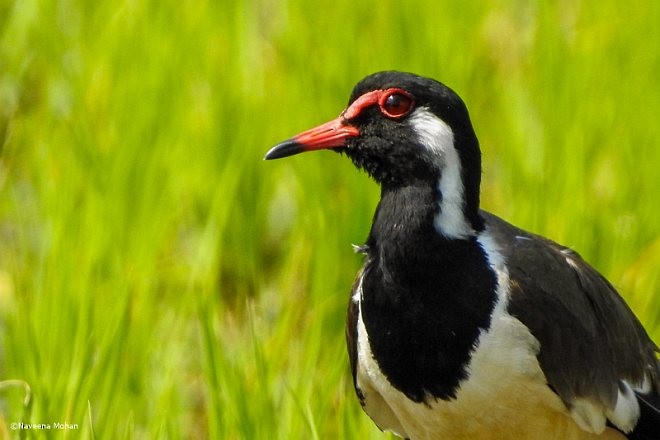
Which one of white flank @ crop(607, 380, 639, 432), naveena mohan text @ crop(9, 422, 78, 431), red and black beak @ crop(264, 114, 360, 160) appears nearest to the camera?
naveena mohan text @ crop(9, 422, 78, 431)

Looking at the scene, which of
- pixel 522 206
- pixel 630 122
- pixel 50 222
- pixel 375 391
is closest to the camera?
pixel 375 391

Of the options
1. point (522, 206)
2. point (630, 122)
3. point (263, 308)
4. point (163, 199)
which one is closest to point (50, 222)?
point (163, 199)

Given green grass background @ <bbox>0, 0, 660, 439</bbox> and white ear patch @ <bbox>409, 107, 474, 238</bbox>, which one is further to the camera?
green grass background @ <bbox>0, 0, 660, 439</bbox>

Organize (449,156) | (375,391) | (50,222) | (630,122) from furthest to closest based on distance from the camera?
(630,122) < (50,222) < (375,391) < (449,156)

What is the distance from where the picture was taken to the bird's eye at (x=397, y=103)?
347 cm

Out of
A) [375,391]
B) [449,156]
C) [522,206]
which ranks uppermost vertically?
[449,156]

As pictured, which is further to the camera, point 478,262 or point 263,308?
point 263,308

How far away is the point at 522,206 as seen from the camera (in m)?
4.44

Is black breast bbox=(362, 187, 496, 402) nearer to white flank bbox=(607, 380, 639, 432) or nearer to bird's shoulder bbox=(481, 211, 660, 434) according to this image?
bird's shoulder bbox=(481, 211, 660, 434)

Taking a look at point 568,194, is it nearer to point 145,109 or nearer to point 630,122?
point 630,122

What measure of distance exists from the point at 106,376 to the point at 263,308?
847mm

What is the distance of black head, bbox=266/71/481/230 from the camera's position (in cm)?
340

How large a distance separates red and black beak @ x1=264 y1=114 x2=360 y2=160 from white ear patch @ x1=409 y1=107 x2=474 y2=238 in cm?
18

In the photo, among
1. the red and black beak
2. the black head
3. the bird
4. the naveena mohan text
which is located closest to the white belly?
the bird
